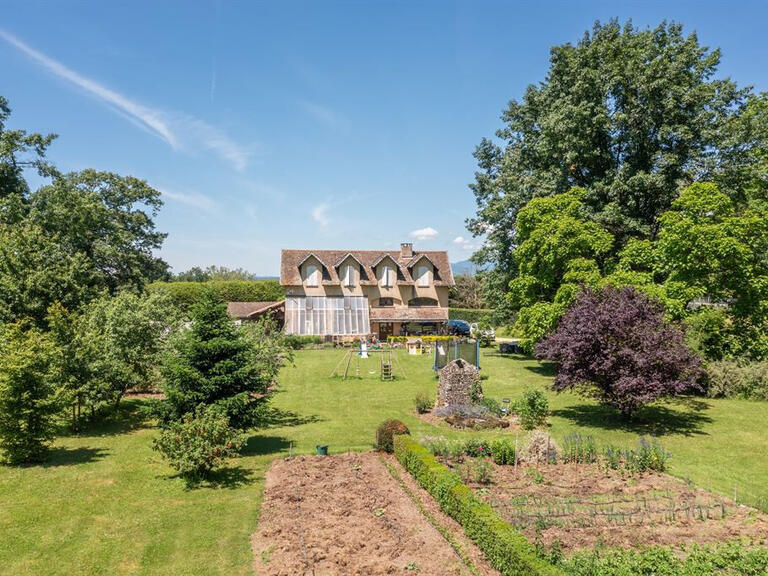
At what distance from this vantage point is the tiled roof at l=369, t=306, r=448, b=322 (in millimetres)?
53281

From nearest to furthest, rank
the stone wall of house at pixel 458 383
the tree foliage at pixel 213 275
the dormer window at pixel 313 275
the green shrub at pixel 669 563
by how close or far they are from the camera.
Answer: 1. the green shrub at pixel 669 563
2. the stone wall of house at pixel 458 383
3. the dormer window at pixel 313 275
4. the tree foliage at pixel 213 275

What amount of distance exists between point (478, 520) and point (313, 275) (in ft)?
149

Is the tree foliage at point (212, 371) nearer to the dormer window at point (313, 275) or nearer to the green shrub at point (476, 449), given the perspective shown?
the green shrub at point (476, 449)

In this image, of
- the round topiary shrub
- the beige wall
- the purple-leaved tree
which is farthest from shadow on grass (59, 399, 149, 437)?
the beige wall

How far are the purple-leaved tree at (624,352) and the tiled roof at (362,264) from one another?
35.7 meters

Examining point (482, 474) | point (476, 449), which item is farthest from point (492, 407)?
point (482, 474)

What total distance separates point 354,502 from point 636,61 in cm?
3100

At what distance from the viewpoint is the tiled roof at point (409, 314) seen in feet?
175

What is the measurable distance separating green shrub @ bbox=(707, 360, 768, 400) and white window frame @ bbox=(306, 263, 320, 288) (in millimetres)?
38650

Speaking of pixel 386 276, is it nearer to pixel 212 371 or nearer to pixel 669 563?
pixel 212 371

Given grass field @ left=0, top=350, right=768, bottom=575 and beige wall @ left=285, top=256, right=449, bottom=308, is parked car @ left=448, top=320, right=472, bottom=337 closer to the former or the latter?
beige wall @ left=285, top=256, right=449, bottom=308

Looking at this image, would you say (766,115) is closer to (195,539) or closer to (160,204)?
(195,539)

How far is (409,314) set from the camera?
5406 centimetres

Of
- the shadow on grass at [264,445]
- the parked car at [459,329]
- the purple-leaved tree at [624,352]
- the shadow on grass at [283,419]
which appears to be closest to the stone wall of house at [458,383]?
the purple-leaved tree at [624,352]
